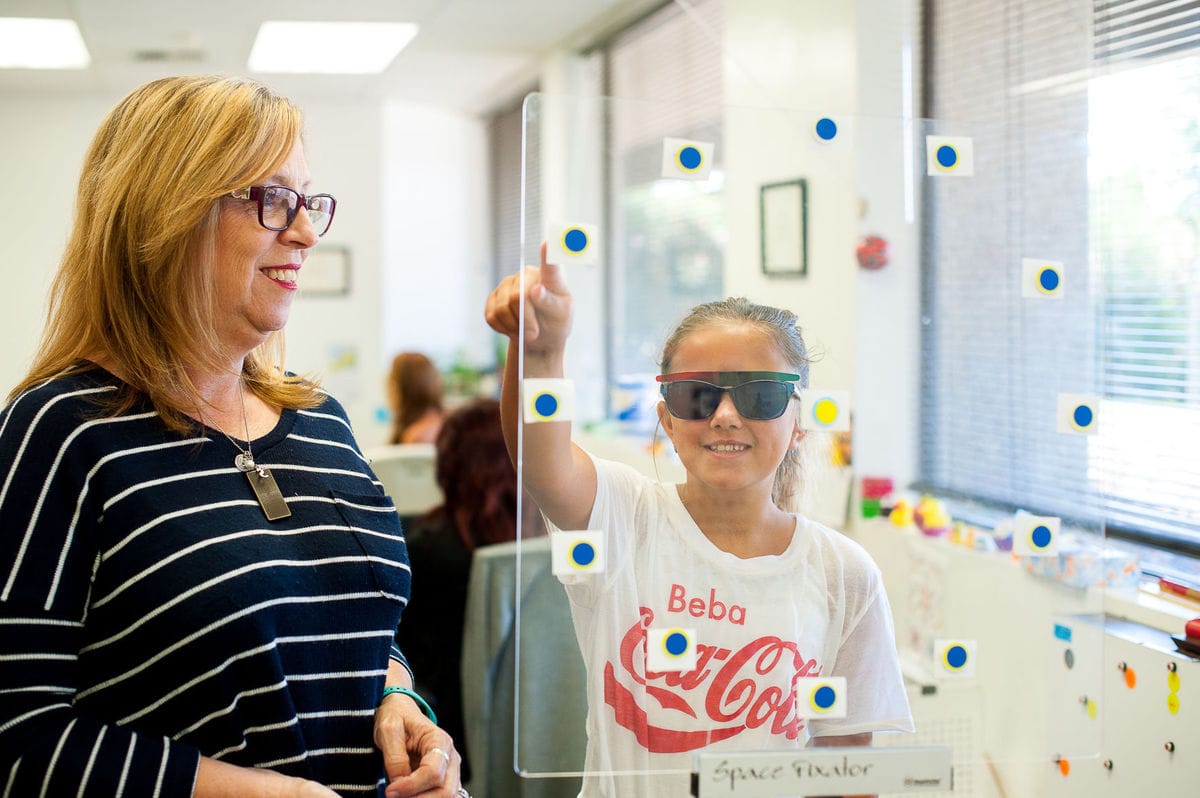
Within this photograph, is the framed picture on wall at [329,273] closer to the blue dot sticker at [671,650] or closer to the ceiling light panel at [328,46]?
the ceiling light panel at [328,46]

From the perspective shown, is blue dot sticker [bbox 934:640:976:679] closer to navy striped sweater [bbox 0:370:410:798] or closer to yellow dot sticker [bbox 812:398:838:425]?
yellow dot sticker [bbox 812:398:838:425]

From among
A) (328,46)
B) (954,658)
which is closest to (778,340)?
(954,658)

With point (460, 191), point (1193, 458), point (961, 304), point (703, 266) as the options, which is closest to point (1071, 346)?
point (961, 304)

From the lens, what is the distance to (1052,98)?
1.93 m

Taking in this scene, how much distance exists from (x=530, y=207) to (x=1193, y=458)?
5.08ft

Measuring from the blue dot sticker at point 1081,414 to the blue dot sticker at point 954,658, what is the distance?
30 centimetres

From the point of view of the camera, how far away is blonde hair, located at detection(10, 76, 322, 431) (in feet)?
3.46

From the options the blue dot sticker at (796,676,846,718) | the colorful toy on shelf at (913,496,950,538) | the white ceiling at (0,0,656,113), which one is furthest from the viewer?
the white ceiling at (0,0,656,113)

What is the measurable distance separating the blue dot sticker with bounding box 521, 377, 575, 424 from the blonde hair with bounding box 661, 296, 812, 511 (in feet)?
0.41

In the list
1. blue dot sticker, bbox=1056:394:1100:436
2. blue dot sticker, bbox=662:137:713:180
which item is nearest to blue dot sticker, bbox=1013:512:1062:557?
blue dot sticker, bbox=1056:394:1100:436

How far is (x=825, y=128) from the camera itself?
128cm

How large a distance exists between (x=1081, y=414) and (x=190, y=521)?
3.44 ft

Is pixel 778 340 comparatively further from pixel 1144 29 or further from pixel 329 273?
pixel 329 273

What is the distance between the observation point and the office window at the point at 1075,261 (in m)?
1.33
